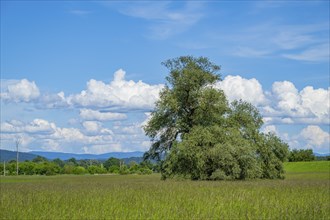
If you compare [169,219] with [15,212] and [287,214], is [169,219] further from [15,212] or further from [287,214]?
[15,212]

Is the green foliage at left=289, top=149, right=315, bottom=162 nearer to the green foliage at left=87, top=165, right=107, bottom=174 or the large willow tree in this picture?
the green foliage at left=87, top=165, right=107, bottom=174

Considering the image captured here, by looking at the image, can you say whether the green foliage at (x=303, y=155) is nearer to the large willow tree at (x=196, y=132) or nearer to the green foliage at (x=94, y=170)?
the green foliage at (x=94, y=170)

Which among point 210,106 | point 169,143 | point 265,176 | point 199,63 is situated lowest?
point 265,176

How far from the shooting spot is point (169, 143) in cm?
4719

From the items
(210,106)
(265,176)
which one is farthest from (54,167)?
(210,106)

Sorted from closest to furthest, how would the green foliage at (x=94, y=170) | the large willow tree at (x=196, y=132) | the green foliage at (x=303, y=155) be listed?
the large willow tree at (x=196, y=132) → the green foliage at (x=94, y=170) → the green foliage at (x=303, y=155)

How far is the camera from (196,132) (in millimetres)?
44438

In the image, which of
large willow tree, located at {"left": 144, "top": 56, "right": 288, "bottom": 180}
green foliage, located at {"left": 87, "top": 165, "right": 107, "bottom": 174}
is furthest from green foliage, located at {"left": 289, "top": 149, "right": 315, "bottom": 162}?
large willow tree, located at {"left": 144, "top": 56, "right": 288, "bottom": 180}

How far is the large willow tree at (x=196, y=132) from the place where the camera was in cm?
4369

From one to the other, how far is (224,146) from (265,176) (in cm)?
1565

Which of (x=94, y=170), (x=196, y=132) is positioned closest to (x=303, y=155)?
(x=94, y=170)

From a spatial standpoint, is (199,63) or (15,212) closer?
(15,212)

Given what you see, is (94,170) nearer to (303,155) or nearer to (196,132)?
(303,155)

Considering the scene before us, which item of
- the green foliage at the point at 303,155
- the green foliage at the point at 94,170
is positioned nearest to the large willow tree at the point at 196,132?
the green foliage at the point at 94,170
